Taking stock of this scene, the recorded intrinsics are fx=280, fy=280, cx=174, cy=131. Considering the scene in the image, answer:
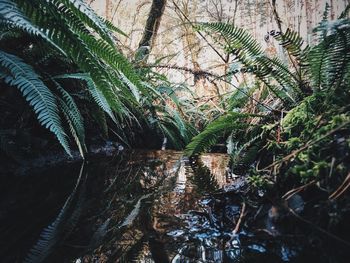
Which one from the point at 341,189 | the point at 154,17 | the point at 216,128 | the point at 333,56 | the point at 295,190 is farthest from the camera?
the point at 154,17

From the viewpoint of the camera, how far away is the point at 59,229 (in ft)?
2.28

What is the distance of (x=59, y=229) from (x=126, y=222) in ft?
0.55

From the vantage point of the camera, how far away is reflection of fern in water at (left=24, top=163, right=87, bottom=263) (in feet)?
1.87

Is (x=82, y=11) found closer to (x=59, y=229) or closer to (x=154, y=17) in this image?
(x=59, y=229)

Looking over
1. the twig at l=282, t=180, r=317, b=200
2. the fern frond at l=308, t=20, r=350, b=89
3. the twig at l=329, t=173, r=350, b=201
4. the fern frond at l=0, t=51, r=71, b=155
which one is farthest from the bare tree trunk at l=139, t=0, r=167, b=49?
the twig at l=329, t=173, r=350, b=201

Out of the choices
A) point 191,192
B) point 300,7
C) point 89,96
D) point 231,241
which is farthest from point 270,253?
point 300,7

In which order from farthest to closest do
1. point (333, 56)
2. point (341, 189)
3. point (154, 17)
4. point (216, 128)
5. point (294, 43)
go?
point (154, 17) < point (216, 128) < point (294, 43) < point (333, 56) < point (341, 189)

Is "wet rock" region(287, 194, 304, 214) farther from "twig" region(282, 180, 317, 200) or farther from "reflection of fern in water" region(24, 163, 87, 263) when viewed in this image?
"reflection of fern in water" region(24, 163, 87, 263)

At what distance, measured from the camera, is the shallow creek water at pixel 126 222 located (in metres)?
0.57

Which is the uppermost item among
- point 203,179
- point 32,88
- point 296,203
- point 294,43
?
point 294,43

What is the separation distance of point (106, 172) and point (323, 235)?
102cm

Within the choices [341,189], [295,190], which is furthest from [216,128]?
[341,189]

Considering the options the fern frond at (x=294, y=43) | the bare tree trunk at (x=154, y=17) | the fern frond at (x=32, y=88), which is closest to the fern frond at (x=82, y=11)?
the fern frond at (x=32, y=88)

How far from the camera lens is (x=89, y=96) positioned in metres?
1.85
